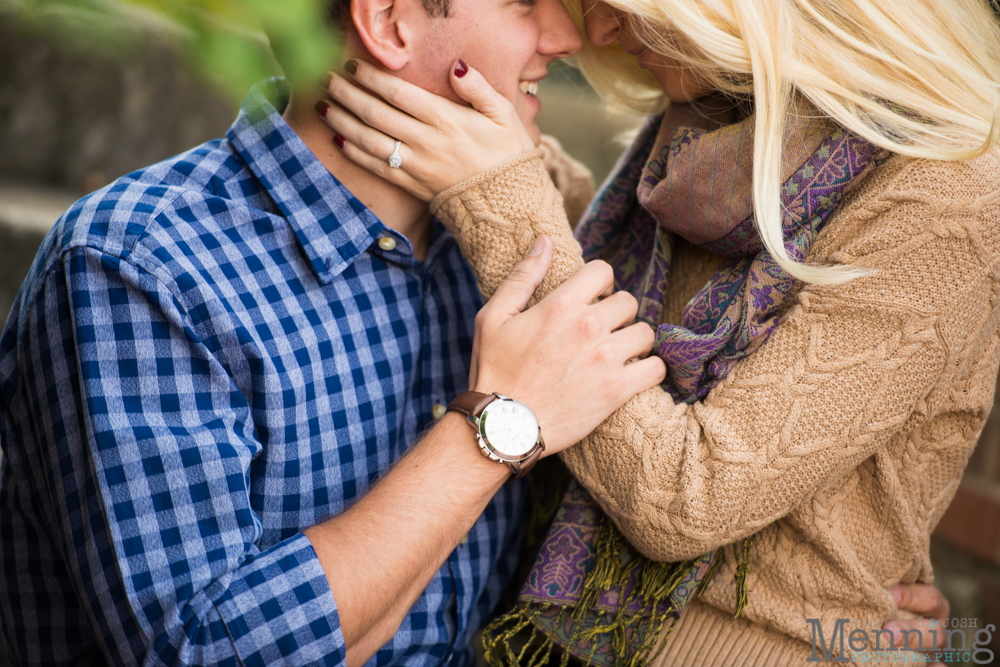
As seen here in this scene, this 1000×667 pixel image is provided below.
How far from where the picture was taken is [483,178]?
1.20m

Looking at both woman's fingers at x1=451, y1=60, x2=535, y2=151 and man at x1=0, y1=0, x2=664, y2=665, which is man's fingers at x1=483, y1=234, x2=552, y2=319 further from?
woman's fingers at x1=451, y1=60, x2=535, y2=151

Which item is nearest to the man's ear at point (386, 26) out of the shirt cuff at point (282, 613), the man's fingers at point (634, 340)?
the man's fingers at point (634, 340)

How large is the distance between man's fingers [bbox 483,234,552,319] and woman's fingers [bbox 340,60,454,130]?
11.7 inches

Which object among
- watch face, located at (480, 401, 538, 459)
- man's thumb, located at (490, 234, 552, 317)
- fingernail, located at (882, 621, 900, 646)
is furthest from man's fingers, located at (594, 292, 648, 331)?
fingernail, located at (882, 621, 900, 646)

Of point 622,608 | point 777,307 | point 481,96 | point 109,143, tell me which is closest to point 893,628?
point 622,608

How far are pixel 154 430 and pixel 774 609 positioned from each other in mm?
1031

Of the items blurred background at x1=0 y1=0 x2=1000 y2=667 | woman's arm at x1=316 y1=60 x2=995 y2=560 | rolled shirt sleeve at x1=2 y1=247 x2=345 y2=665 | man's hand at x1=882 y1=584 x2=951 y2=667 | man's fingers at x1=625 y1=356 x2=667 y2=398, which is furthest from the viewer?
blurred background at x1=0 y1=0 x2=1000 y2=667

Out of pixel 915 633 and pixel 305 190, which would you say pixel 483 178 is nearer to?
pixel 305 190

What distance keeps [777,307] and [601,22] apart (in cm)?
66

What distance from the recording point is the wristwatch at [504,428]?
109 centimetres

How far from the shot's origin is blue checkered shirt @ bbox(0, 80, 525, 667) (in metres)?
0.95

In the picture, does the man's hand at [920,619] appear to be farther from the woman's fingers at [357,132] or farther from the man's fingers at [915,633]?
the woman's fingers at [357,132]

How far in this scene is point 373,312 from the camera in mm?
1326

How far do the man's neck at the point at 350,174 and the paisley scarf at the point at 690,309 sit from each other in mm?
469
